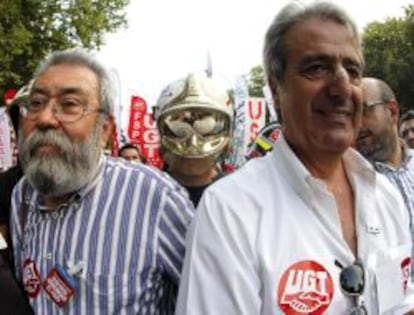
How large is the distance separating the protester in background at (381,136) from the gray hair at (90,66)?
1983mm

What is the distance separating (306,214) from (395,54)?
34.3 metres

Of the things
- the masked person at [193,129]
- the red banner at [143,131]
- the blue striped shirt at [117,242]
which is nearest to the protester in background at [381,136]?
the masked person at [193,129]

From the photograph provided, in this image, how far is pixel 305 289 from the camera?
1798 millimetres

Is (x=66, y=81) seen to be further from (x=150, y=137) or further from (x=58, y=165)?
(x=150, y=137)

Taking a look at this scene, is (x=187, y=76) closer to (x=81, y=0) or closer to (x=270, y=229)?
(x=270, y=229)

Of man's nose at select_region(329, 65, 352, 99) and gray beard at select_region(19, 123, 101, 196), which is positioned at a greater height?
man's nose at select_region(329, 65, 352, 99)

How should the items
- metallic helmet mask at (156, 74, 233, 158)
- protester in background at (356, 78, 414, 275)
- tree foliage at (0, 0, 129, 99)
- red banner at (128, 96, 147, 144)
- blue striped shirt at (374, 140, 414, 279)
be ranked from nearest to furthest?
metallic helmet mask at (156, 74, 233, 158)
blue striped shirt at (374, 140, 414, 279)
protester in background at (356, 78, 414, 275)
red banner at (128, 96, 147, 144)
tree foliage at (0, 0, 129, 99)

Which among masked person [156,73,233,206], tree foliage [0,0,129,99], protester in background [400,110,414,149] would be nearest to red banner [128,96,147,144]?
protester in background [400,110,414,149]

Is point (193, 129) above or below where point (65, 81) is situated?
below

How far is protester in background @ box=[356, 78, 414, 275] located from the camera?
397 centimetres

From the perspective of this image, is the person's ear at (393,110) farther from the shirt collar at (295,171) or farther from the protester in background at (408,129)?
the protester in background at (408,129)

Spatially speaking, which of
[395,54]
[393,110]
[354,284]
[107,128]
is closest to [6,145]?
[393,110]

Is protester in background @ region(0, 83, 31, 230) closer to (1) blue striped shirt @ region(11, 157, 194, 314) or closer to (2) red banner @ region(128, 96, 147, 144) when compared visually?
(1) blue striped shirt @ region(11, 157, 194, 314)

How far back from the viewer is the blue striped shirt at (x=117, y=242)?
2.21 metres
